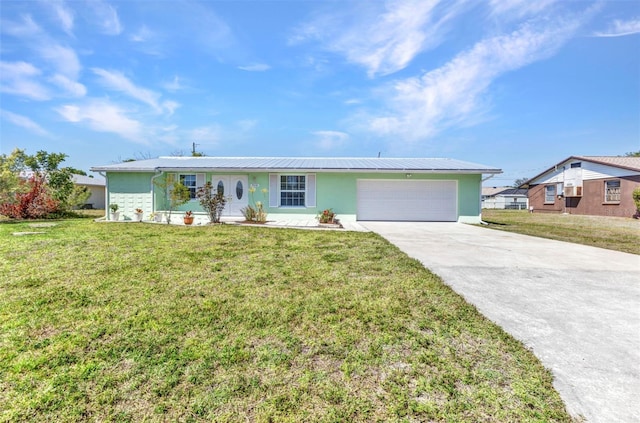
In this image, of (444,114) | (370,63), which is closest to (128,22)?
(370,63)

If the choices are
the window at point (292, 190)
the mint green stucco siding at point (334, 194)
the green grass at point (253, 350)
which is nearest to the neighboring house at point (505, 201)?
the mint green stucco siding at point (334, 194)

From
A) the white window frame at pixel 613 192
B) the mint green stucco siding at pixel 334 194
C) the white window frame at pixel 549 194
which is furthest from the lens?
the white window frame at pixel 549 194

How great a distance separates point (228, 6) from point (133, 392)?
Answer: 9980 mm

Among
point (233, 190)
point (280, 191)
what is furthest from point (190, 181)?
point (280, 191)

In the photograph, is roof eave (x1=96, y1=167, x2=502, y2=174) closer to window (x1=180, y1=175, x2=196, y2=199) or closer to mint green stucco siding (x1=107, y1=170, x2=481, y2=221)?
mint green stucco siding (x1=107, y1=170, x2=481, y2=221)

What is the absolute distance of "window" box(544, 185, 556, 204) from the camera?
23.2m

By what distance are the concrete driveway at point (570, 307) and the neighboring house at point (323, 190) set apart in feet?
22.2

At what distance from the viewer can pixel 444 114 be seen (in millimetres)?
18000

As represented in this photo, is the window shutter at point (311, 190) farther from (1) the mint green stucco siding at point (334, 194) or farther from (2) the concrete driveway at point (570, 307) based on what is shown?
(2) the concrete driveway at point (570, 307)

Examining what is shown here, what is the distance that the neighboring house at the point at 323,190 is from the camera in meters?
13.2

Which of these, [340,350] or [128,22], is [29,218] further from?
[340,350]

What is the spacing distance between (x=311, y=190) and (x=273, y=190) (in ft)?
5.95

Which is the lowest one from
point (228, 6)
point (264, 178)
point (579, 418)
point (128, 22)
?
point (579, 418)

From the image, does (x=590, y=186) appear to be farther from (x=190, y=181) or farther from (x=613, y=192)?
(x=190, y=181)
